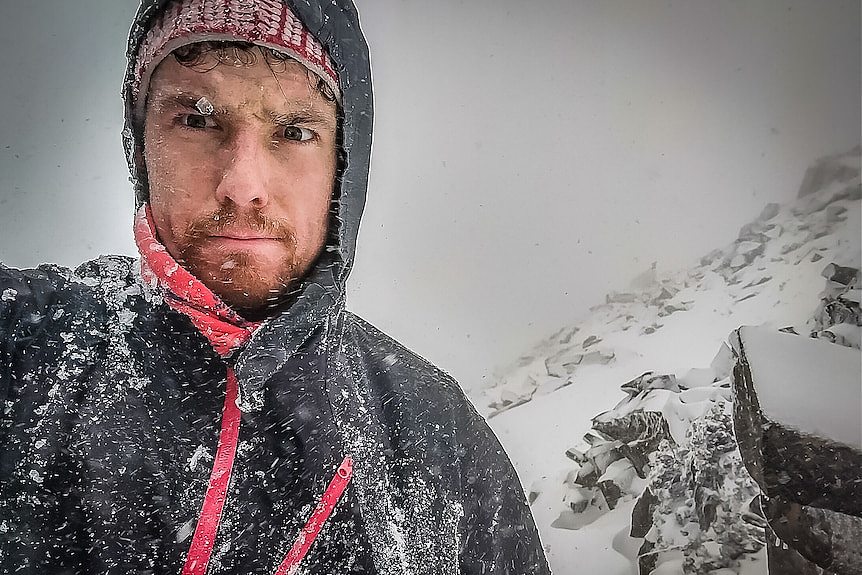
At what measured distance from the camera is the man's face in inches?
37.6

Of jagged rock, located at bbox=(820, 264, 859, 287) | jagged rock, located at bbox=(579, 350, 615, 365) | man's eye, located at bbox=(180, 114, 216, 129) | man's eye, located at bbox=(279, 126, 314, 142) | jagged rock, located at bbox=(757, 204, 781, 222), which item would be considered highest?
man's eye, located at bbox=(180, 114, 216, 129)

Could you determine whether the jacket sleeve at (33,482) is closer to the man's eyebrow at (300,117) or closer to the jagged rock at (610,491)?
the man's eyebrow at (300,117)

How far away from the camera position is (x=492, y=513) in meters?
1.10

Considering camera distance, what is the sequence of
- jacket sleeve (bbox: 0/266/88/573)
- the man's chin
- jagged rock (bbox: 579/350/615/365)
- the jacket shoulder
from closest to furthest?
jacket sleeve (bbox: 0/266/88/573) → the man's chin → the jacket shoulder → jagged rock (bbox: 579/350/615/365)

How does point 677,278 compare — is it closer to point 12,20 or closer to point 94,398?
point 94,398

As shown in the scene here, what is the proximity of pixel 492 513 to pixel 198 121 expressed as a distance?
0.62 m

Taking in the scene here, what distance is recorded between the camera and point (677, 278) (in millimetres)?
1244

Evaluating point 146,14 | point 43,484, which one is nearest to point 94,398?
point 43,484

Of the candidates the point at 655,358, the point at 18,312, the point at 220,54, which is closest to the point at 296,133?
the point at 220,54

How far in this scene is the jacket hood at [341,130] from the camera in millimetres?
987

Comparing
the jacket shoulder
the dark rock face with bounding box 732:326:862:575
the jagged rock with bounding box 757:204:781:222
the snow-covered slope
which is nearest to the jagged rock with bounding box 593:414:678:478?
the snow-covered slope

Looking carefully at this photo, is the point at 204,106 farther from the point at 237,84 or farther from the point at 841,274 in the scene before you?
the point at 841,274

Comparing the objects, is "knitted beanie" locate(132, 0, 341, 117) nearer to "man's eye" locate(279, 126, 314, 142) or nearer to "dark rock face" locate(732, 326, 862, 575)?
"man's eye" locate(279, 126, 314, 142)

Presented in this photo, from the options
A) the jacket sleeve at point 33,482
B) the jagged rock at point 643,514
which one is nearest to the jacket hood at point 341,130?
the jacket sleeve at point 33,482
